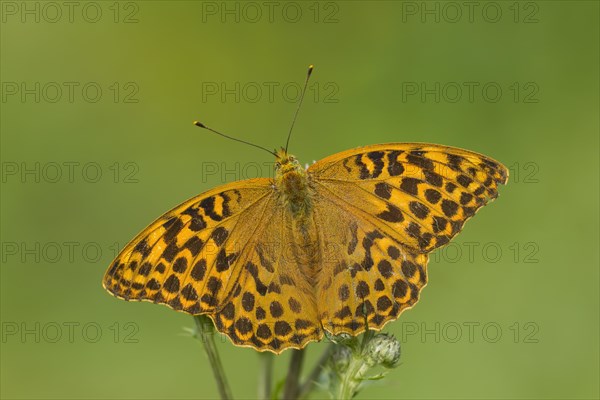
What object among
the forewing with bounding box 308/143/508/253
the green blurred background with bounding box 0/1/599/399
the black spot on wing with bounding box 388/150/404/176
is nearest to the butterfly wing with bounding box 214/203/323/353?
the forewing with bounding box 308/143/508/253

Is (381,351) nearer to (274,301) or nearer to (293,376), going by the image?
(293,376)

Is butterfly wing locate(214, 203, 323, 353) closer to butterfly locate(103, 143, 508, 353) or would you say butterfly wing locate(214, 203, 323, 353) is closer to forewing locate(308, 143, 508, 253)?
butterfly locate(103, 143, 508, 353)

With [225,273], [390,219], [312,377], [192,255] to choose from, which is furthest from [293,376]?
[390,219]

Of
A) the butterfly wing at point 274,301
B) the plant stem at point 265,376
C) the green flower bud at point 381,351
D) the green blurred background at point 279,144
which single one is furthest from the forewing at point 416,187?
the green blurred background at point 279,144

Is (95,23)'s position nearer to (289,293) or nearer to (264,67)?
(264,67)

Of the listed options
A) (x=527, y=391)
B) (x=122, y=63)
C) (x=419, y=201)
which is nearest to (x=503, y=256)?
(x=527, y=391)

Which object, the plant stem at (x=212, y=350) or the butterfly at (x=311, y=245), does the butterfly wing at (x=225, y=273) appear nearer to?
the butterfly at (x=311, y=245)
